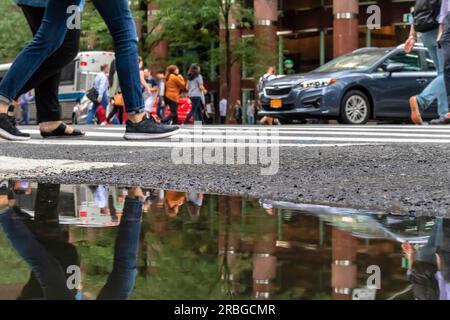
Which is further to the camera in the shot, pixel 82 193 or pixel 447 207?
pixel 82 193

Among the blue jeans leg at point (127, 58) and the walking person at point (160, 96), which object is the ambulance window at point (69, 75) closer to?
the walking person at point (160, 96)

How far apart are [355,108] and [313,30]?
25197 millimetres

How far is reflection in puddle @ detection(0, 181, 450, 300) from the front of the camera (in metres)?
1.80

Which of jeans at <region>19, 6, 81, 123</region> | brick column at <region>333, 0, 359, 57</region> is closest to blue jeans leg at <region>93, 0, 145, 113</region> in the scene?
jeans at <region>19, 6, 81, 123</region>

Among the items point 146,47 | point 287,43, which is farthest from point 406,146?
point 287,43

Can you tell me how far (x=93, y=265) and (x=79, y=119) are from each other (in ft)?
82.0

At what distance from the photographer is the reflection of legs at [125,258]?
1.78 metres

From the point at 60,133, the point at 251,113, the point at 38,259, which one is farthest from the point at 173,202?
the point at 251,113

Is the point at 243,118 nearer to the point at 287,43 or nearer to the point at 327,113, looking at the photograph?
the point at 287,43

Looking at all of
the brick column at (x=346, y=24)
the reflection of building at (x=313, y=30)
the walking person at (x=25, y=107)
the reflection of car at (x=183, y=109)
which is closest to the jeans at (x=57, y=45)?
the reflection of car at (x=183, y=109)

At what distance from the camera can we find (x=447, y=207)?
2998 millimetres

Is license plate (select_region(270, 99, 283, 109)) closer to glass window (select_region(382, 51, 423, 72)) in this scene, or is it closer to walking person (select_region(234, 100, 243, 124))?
glass window (select_region(382, 51, 423, 72))

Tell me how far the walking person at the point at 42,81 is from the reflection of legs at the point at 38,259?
3159mm

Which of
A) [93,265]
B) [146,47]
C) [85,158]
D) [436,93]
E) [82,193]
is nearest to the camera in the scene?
[93,265]
